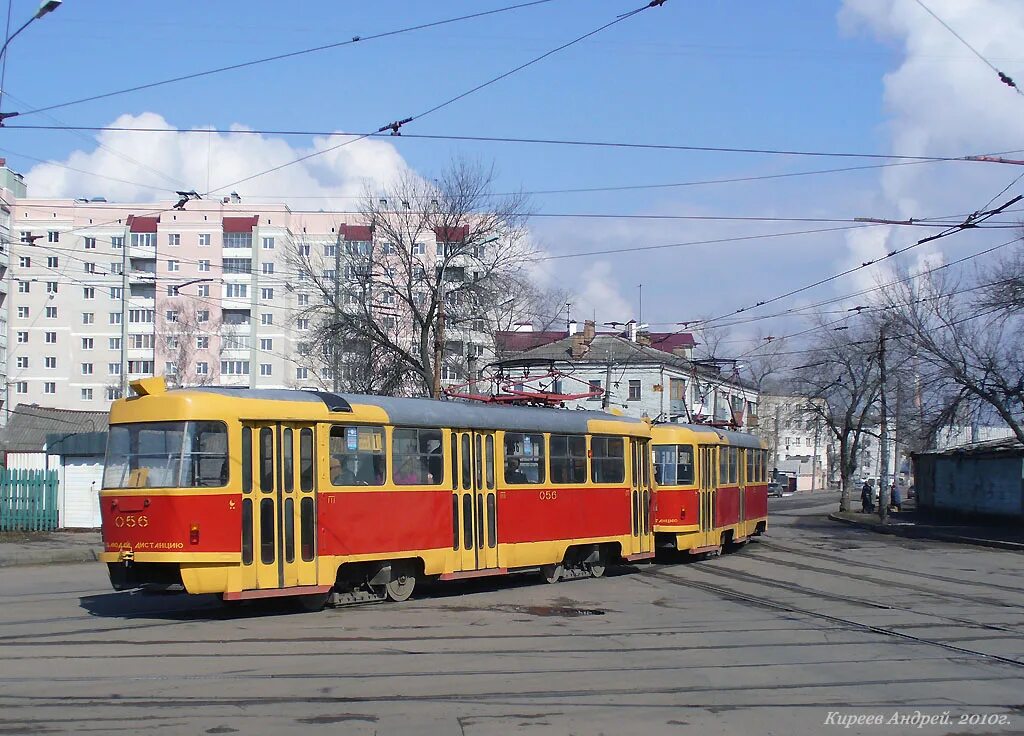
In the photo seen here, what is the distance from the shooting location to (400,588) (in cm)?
1499

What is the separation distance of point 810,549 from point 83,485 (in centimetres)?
1956

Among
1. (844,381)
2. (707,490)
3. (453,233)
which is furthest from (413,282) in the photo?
(844,381)

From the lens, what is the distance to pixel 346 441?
45.3ft

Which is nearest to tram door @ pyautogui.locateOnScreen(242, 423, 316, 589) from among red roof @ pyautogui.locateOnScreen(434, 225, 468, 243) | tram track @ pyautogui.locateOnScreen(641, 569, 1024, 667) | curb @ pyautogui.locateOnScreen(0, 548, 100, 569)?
tram track @ pyautogui.locateOnScreen(641, 569, 1024, 667)

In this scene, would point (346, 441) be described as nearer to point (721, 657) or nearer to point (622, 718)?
point (721, 657)

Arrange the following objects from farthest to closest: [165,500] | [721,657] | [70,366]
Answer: [70,366] → [165,500] → [721,657]

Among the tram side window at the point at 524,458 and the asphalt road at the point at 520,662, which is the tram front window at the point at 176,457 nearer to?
the asphalt road at the point at 520,662

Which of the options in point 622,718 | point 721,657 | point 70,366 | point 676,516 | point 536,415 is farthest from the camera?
point 70,366

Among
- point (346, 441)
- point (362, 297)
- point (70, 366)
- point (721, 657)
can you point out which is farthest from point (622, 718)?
point (70, 366)

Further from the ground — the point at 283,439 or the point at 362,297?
the point at 362,297

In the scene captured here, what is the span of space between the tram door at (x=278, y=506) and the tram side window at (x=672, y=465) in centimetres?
1013

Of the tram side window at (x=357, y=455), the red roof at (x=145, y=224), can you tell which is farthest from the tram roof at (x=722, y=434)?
the red roof at (x=145, y=224)

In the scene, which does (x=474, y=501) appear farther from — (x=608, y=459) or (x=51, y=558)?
(x=51, y=558)

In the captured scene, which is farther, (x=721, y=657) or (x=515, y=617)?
(x=515, y=617)
